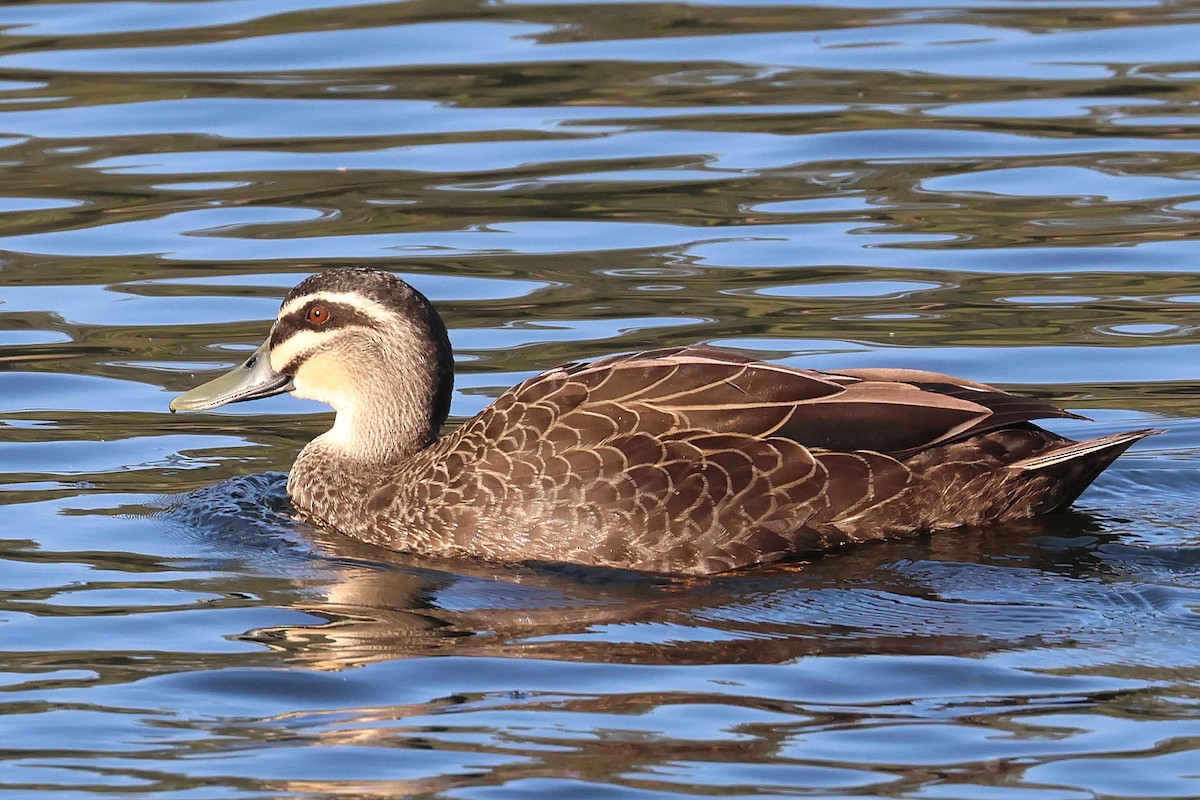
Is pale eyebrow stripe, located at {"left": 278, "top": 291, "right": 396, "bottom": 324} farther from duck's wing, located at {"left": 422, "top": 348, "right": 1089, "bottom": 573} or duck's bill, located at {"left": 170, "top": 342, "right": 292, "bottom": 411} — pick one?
duck's wing, located at {"left": 422, "top": 348, "right": 1089, "bottom": 573}

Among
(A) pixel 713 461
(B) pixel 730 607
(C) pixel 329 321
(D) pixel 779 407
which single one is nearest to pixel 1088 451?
(D) pixel 779 407

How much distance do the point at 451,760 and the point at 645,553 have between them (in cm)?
227

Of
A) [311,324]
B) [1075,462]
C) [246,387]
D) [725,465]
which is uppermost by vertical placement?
[311,324]

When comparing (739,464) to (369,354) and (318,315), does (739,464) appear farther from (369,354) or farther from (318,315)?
(318,315)

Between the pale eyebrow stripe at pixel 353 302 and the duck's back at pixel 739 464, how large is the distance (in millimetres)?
1016

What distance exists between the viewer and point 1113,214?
567 inches

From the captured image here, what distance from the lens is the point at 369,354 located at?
33.2 feet

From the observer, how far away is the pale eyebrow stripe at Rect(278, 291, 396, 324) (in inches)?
394

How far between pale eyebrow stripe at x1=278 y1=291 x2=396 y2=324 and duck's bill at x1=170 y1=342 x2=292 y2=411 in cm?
37

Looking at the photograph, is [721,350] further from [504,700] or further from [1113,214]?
[1113,214]

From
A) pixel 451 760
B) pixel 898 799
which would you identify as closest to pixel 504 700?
pixel 451 760

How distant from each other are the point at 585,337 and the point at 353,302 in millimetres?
2588

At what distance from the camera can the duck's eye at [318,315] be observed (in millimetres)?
10102

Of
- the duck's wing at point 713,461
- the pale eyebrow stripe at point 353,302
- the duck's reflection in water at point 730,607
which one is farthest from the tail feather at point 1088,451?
the pale eyebrow stripe at point 353,302
